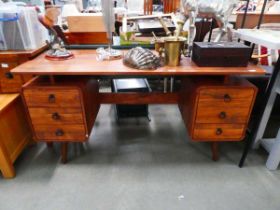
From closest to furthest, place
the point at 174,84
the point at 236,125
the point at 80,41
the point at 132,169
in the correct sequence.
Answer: the point at 236,125 < the point at 132,169 < the point at 80,41 < the point at 174,84

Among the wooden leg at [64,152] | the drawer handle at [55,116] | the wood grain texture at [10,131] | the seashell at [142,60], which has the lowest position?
the wooden leg at [64,152]

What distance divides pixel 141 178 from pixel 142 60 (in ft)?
2.52

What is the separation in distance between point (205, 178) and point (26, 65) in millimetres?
1310

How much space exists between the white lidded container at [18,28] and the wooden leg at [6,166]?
26.8 inches

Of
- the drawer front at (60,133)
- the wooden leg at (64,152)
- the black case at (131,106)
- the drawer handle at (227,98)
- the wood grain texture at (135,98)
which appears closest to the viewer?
the drawer handle at (227,98)

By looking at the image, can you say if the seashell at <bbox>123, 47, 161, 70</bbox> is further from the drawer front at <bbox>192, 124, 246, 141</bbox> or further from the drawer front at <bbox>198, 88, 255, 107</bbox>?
the drawer front at <bbox>192, 124, 246, 141</bbox>

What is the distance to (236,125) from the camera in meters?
1.22

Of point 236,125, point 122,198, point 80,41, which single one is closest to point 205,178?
point 236,125

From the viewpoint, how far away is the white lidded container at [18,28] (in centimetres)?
120

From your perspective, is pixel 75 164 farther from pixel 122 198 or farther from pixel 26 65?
pixel 26 65

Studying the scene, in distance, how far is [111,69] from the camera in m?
1.05

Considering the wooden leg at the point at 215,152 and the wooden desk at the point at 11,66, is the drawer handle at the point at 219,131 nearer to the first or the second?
the wooden leg at the point at 215,152

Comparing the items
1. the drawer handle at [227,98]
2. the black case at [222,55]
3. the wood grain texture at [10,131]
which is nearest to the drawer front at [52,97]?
the wood grain texture at [10,131]

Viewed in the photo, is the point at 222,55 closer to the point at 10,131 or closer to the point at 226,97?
the point at 226,97
